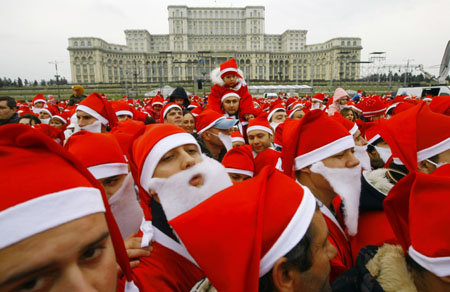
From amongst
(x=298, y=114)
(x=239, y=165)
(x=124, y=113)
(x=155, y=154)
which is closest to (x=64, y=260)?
(x=155, y=154)

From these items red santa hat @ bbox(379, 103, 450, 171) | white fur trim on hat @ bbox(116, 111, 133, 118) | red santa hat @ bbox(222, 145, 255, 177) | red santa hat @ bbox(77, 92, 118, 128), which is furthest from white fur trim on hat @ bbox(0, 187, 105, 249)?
white fur trim on hat @ bbox(116, 111, 133, 118)

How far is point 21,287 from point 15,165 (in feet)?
1.37

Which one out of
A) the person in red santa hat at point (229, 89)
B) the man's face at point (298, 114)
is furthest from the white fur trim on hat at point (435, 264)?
the man's face at point (298, 114)

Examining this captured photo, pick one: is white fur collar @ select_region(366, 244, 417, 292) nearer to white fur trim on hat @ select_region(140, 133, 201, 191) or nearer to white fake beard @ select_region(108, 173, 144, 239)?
white fur trim on hat @ select_region(140, 133, 201, 191)

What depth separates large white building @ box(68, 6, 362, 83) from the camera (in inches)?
3848

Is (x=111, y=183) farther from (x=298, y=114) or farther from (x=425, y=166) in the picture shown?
(x=298, y=114)

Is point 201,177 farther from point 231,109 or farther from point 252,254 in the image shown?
point 231,109

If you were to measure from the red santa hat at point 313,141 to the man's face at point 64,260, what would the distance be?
188 cm

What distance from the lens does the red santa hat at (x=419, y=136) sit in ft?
8.16

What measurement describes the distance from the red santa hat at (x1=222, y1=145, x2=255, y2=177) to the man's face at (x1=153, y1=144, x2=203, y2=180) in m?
1.33

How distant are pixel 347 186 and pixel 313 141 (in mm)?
500

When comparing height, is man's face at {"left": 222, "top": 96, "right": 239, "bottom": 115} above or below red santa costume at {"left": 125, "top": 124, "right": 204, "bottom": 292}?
above

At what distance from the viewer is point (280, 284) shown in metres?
1.27

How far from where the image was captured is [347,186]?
2.23 m
